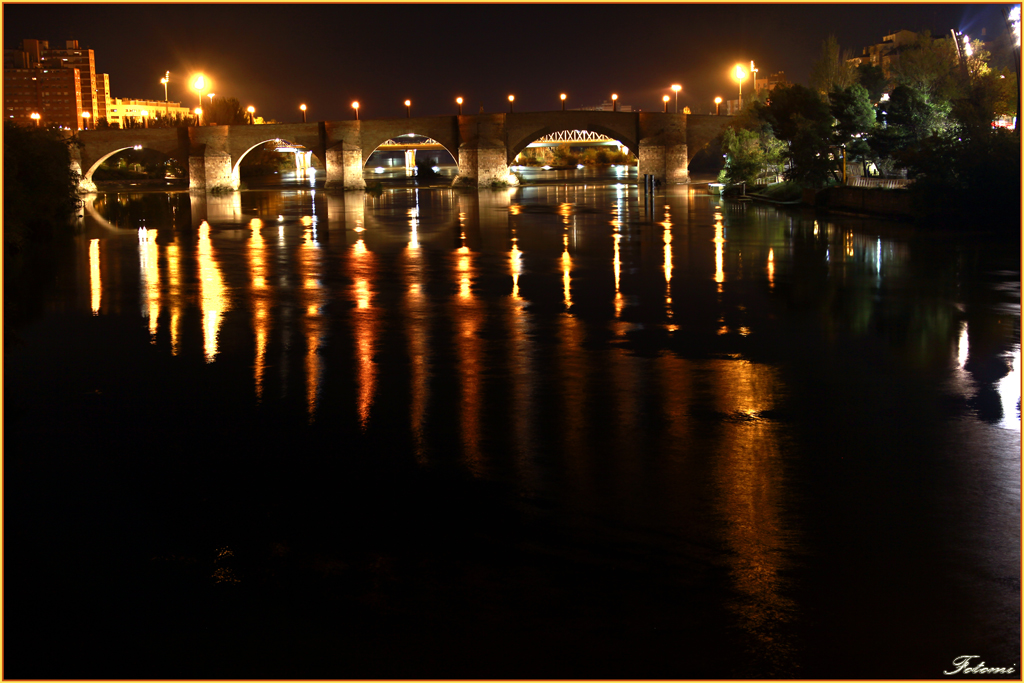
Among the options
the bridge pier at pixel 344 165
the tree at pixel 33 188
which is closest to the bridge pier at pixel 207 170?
the bridge pier at pixel 344 165

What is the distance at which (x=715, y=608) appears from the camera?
5.13 metres

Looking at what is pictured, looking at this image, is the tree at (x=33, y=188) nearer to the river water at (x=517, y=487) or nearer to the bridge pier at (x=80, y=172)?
the river water at (x=517, y=487)

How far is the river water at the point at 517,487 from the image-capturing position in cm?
491

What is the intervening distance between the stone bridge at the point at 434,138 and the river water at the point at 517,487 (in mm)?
59171

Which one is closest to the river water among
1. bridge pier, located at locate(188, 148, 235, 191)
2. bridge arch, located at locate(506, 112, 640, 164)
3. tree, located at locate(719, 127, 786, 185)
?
tree, located at locate(719, 127, 786, 185)

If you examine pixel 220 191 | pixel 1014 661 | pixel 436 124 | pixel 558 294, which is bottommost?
pixel 1014 661

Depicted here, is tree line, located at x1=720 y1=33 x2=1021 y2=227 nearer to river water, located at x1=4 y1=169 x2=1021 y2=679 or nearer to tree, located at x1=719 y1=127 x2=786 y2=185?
tree, located at x1=719 y1=127 x2=786 y2=185

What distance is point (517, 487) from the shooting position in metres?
6.93

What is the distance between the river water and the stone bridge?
59171 mm

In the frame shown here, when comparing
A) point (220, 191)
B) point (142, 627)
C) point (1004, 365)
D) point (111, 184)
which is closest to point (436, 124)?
point (220, 191)

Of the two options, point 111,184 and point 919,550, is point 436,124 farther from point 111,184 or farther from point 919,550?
point 919,550

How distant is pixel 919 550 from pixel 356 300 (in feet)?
37.5

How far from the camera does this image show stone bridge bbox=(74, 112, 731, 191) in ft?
241

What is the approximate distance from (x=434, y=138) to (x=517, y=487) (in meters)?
71.8
